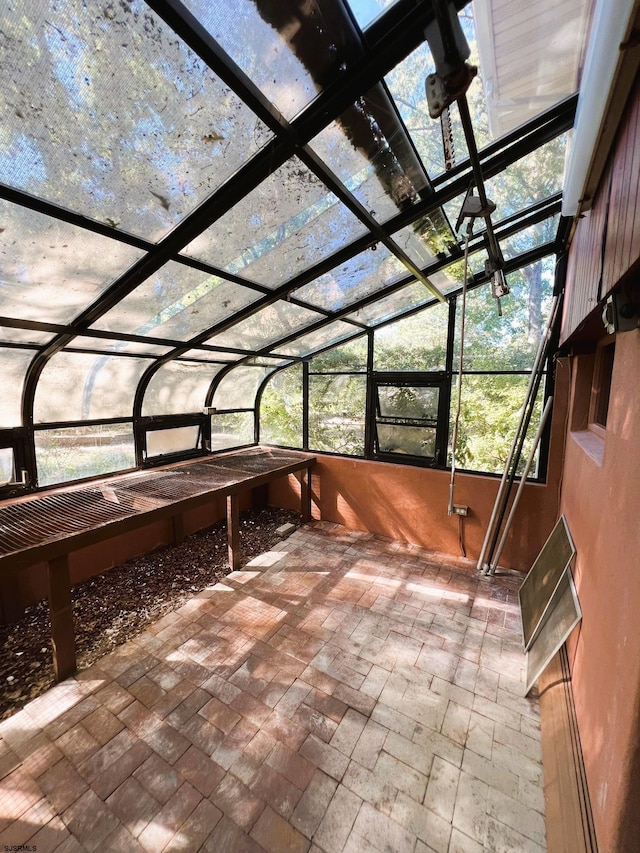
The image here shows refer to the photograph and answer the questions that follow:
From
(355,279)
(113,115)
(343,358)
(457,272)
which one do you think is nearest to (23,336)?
(113,115)

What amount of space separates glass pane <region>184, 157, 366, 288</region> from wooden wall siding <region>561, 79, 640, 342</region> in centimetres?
A: 133

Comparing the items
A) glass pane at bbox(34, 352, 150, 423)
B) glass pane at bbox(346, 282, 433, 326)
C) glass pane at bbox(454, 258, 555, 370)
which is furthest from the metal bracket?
glass pane at bbox(34, 352, 150, 423)

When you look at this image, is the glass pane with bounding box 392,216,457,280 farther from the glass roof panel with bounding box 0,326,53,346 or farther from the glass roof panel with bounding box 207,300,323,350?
the glass roof panel with bounding box 0,326,53,346

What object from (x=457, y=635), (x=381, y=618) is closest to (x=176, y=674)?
(x=381, y=618)

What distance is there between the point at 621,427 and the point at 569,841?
5.98ft

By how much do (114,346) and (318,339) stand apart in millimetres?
2433

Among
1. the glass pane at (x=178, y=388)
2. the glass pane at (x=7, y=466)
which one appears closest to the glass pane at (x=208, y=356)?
the glass pane at (x=178, y=388)

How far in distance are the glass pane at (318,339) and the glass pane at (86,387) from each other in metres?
1.84

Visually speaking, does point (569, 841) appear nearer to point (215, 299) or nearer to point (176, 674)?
point (176, 674)

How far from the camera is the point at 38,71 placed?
1117 millimetres

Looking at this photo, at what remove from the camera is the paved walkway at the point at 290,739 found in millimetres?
1564

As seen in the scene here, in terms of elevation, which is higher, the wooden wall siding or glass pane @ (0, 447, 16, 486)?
the wooden wall siding

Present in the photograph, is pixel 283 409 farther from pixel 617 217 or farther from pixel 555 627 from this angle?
pixel 617 217

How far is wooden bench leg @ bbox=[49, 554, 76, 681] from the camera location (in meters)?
2.32
